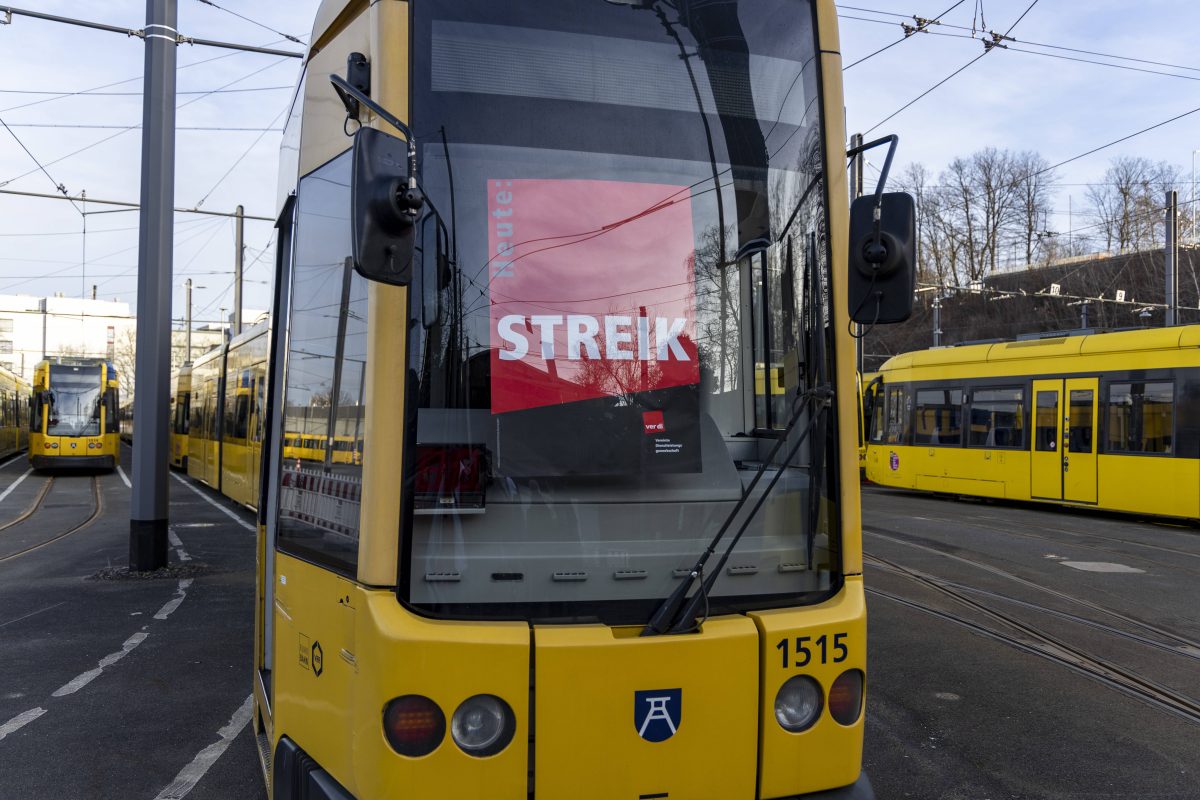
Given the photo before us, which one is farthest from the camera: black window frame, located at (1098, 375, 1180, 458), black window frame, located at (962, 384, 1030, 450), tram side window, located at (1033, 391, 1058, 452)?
black window frame, located at (962, 384, 1030, 450)

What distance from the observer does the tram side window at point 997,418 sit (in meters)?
18.0

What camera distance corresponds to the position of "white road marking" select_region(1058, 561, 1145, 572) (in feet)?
34.6

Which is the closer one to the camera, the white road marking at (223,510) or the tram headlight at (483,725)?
the tram headlight at (483,725)

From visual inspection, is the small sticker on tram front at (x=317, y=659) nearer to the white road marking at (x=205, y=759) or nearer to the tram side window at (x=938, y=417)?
the white road marking at (x=205, y=759)

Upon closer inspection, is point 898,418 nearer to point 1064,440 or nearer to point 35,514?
point 1064,440

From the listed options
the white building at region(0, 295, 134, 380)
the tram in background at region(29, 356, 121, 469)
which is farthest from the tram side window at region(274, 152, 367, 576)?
the white building at region(0, 295, 134, 380)

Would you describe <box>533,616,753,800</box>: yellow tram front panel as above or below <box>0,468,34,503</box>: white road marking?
above

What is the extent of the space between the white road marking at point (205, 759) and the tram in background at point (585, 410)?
1.49 meters

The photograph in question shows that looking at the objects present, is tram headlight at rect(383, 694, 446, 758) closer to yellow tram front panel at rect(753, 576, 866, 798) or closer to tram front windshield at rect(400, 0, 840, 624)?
tram front windshield at rect(400, 0, 840, 624)

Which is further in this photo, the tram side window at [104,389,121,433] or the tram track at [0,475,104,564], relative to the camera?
the tram side window at [104,389,121,433]

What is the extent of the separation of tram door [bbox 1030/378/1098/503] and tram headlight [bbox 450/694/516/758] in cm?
1601

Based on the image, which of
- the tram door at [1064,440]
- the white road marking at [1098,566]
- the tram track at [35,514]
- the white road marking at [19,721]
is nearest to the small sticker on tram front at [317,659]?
the white road marking at [19,721]

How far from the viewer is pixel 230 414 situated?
18844 millimetres

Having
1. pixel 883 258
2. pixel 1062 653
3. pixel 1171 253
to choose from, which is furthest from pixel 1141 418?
pixel 883 258
